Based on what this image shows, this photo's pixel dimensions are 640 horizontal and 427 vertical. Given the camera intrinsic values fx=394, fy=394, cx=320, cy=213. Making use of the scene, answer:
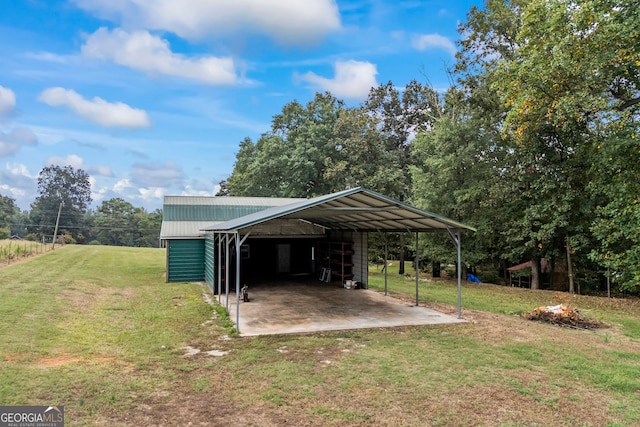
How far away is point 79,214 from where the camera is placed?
5625 centimetres

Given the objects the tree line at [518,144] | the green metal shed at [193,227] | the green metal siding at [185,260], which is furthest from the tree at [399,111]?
the green metal siding at [185,260]

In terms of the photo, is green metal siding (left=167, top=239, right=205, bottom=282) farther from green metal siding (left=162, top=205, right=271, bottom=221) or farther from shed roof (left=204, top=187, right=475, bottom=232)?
shed roof (left=204, top=187, right=475, bottom=232)

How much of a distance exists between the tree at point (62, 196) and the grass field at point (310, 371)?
53245 mm

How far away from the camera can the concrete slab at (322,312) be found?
825 centimetres

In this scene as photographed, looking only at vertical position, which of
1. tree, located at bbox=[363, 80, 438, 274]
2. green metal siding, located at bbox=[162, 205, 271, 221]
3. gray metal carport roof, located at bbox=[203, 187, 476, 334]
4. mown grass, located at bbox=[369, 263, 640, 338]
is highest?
tree, located at bbox=[363, 80, 438, 274]

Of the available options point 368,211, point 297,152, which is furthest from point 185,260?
point 297,152

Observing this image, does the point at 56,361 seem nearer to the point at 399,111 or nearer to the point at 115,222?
the point at 399,111

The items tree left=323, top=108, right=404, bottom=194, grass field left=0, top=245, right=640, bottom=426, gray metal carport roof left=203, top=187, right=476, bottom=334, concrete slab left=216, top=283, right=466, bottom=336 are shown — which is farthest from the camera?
tree left=323, top=108, right=404, bottom=194

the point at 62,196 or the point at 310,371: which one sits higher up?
the point at 62,196

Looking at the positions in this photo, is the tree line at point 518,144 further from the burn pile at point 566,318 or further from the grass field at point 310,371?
the grass field at point 310,371

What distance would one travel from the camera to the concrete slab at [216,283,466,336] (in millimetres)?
8250

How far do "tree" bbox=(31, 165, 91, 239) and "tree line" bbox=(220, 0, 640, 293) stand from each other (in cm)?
4053

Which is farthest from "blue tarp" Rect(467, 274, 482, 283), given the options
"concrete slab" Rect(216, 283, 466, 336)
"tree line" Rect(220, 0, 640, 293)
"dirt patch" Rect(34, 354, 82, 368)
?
"dirt patch" Rect(34, 354, 82, 368)

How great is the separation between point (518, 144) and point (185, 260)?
13.1m
